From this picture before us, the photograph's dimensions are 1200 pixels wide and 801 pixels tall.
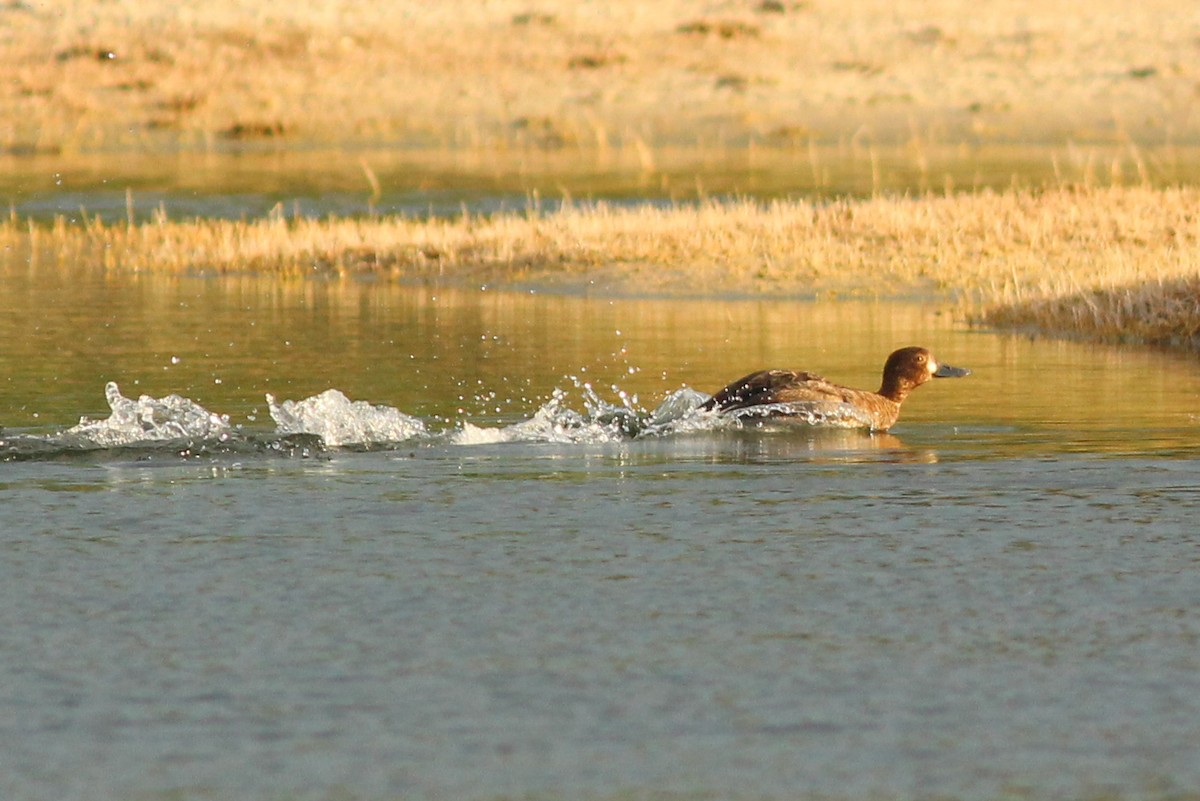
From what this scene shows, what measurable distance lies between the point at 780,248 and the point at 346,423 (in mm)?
20940

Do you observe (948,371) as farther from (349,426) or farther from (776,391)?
(349,426)

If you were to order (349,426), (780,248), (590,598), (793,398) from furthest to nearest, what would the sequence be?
(780,248)
(793,398)
(349,426)
(590,598)

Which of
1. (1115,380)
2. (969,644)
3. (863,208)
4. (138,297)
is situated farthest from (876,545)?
(863,208)

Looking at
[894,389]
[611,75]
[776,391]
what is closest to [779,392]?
[776,391]

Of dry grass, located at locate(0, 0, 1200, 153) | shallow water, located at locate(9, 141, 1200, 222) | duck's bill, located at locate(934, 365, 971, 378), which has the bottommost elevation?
duck's bill, located at locate(934, 365, 971, 378)

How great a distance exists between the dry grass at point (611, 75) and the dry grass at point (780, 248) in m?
23.6

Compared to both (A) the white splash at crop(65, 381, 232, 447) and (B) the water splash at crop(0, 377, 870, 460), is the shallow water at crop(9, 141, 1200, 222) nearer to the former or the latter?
(B) the water splash at crop(0, 377, 870, 460)

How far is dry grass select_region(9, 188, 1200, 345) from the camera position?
34750mm

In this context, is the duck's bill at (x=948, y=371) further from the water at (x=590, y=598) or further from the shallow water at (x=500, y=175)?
the shallow water at (x=500, y=175)

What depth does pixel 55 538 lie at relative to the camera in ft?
40.4

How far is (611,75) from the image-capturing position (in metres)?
70.6

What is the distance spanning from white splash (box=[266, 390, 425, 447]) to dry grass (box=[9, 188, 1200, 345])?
14.2m

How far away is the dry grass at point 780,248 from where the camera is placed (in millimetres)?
34750

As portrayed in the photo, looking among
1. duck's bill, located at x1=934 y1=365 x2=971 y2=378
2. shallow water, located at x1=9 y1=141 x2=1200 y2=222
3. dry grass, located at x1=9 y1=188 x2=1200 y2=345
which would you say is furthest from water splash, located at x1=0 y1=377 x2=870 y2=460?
shallow water, located at x1=9 y1=141 x2=1200 y2=222
